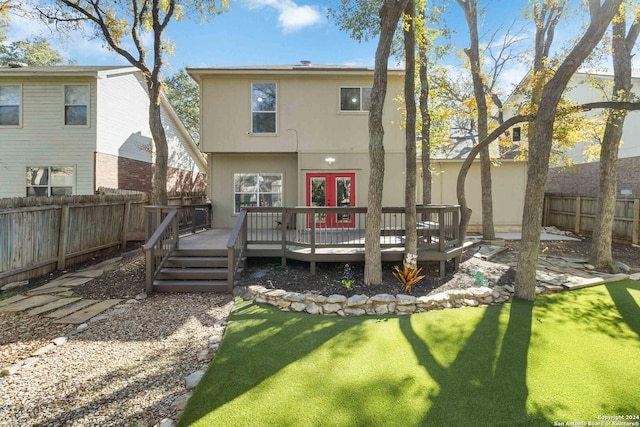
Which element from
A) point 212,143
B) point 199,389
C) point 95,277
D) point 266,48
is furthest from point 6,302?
point 266,48

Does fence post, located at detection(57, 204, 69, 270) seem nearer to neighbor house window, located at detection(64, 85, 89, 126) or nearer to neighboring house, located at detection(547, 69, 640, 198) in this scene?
neighbor house window, located at detection(64, 85, 89, 126)

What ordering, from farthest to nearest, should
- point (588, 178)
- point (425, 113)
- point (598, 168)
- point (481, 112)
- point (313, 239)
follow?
point (588, 178)
point (598, 168)
point (481, 112)
point (425, 113)
point (313, 239)

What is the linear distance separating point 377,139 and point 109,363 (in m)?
5.49

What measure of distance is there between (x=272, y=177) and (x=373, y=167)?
20.2ft

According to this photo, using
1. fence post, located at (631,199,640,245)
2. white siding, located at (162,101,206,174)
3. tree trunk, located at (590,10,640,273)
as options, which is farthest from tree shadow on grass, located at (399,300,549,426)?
white siding, located at (162,101,206,174)

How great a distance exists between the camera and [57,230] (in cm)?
762

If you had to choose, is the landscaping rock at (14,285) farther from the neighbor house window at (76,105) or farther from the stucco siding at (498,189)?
the stucco siding at (498,189)

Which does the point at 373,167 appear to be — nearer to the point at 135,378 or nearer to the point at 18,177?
the point at 135,378

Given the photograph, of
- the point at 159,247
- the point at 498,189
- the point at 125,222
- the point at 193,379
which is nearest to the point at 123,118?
the point at 125,222

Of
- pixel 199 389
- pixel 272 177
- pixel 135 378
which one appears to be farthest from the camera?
pixel 272 177

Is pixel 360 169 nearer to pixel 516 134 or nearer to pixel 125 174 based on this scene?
pixel 125 174

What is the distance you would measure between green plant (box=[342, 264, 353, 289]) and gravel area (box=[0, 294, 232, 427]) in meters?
2.27

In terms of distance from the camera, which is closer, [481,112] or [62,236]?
[62,236]

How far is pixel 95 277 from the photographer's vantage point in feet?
23.8
